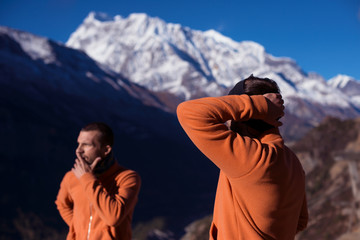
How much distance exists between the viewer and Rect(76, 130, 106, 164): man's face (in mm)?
2773

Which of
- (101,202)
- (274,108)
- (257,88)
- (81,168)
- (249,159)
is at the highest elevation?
(257,88)

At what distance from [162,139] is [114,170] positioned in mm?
112659

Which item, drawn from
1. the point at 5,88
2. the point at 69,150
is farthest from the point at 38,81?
the point at 69,150

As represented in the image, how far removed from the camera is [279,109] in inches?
67.7

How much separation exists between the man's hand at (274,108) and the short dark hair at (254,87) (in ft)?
0.26

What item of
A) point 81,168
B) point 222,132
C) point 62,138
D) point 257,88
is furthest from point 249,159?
point 62,138

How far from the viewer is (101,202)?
2438 mm

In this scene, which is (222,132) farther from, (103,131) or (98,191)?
(103,131)

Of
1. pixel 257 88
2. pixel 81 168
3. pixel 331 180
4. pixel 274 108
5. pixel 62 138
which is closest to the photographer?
pixel 274 108

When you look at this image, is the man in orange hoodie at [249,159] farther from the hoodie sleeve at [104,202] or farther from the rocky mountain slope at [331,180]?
the rocky mountain slope at [331,180]

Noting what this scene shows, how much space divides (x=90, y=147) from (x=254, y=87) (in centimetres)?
150

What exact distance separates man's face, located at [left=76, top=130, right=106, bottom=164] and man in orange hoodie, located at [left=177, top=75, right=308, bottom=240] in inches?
49.9

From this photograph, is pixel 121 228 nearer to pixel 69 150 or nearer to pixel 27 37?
pixel 69 150

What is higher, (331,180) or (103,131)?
(331,180)
